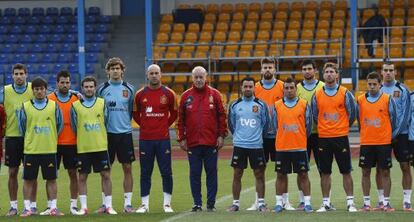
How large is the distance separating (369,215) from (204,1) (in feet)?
90.4

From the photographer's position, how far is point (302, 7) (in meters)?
39.8

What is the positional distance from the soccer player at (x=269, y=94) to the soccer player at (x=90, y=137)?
2.23 m

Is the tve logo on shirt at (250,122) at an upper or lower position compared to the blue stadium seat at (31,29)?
lower

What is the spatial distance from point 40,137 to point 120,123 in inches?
46.1

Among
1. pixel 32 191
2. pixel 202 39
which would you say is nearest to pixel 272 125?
pixel 32 191

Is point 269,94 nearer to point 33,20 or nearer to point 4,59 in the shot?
point 4,59

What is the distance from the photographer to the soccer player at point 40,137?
51.2ft

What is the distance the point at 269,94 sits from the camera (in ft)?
54.7

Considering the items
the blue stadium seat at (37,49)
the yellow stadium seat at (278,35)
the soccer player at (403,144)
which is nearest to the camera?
the soccer player at (403,144)

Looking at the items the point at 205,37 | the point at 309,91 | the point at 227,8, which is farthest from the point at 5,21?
the point at 309,91

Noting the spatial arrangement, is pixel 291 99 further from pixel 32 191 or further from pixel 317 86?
pixel 32 191

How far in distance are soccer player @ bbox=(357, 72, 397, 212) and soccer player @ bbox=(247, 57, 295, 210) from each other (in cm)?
126

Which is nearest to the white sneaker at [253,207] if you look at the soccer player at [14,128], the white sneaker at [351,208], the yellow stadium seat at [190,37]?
the white sneaker at [351,208]

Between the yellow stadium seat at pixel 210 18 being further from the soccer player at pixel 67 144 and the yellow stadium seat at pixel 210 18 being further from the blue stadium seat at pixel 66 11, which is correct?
the soccer player at pixel 67 144
